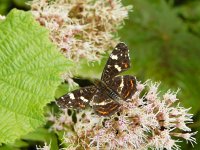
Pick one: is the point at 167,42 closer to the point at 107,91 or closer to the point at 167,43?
the point at 167,43

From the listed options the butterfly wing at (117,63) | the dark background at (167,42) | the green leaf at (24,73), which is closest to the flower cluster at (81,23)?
the butterfly wing at (117,63)

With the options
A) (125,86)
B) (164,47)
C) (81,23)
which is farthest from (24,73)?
(164,47)

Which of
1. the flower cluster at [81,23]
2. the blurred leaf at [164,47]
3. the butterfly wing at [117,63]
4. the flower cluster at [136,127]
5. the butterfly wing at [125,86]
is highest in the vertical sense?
the blurred leaf at [164,47]

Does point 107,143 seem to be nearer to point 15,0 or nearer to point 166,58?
point 15,0

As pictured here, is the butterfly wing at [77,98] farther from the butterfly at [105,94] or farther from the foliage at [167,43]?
the foliage at [167,43]

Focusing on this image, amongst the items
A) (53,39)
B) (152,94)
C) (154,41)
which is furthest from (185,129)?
(154,41)

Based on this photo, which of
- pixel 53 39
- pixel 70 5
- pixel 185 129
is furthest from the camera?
pixel 70 5
